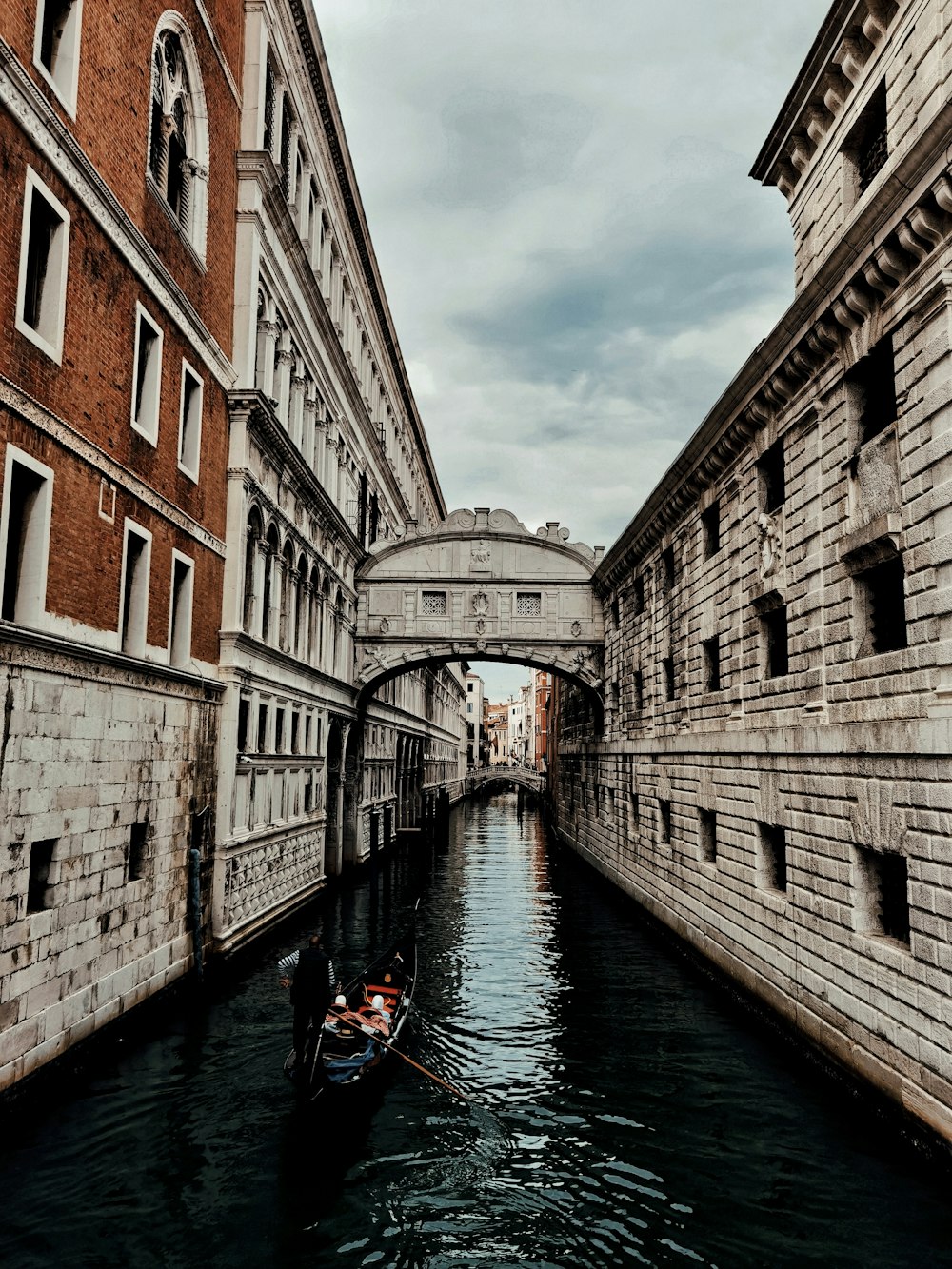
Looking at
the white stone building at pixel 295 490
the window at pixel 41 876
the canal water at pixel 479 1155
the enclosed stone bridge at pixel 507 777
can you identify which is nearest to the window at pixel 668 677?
the canal water at pixel 479 1155

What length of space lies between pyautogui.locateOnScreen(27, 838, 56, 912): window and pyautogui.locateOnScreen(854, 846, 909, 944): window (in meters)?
8.65

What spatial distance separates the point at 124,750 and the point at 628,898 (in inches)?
624

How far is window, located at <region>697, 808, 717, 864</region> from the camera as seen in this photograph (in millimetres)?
17469

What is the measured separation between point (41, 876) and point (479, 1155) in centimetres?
527

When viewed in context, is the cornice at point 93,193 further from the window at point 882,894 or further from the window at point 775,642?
the window at point 882,894

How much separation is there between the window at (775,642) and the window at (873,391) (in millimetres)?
3226

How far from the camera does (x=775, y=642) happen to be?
14.7 meters

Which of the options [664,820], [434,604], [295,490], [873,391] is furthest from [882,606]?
[434,604]

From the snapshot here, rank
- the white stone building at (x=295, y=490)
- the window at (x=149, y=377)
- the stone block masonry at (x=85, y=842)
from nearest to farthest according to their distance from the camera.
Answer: the stone block masonry at (x=85, y=842)
the window at (x=149, y=377)
the white stone building at (x=295, y=490)

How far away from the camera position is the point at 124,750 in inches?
484

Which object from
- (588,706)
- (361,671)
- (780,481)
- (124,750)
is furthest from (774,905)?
Result: (588,706)

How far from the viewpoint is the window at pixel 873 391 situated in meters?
11.1

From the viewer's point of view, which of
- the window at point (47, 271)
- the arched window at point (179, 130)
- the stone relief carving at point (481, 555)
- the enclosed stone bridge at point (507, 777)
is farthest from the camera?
the enclosed stone bridge at point (507, 777)

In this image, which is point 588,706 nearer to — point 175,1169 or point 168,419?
point 168,419
